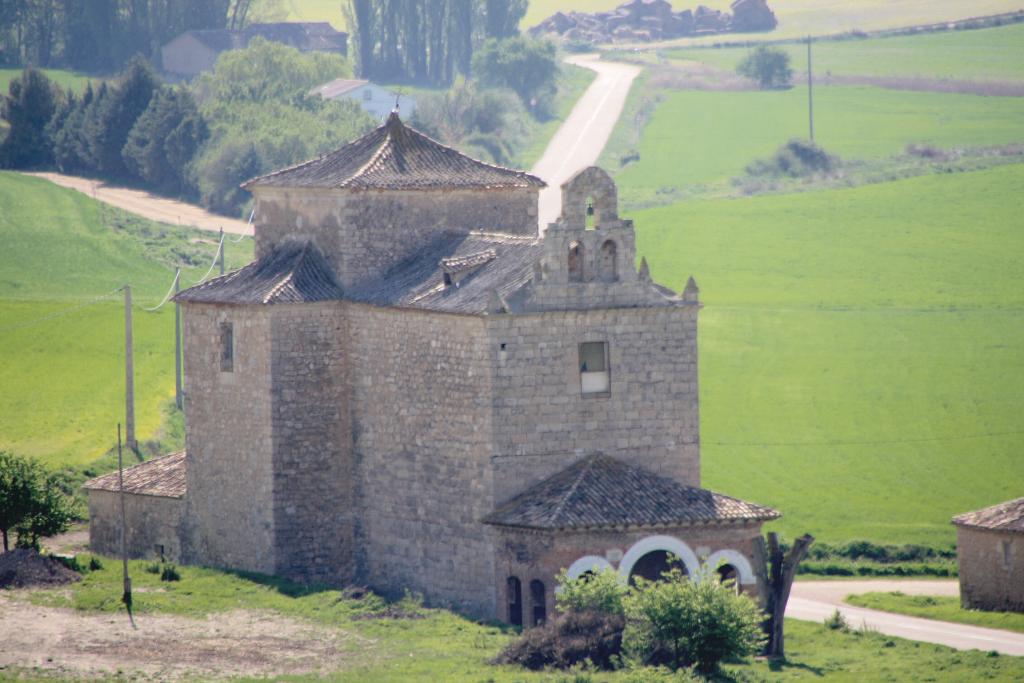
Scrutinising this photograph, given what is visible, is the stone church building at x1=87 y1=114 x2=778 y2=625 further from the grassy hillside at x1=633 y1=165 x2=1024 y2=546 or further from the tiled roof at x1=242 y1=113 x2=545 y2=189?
the grassy hillside at x1=633 y1=165 x2=1024 y2=546

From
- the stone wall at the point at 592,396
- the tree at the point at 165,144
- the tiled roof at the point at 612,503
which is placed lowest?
the tiled roof at the point at 612,503

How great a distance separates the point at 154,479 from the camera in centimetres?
5697

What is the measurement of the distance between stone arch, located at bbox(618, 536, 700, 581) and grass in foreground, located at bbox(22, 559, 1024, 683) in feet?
8.55

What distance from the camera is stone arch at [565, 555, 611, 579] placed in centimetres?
4619

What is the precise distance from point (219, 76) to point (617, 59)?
3819cm

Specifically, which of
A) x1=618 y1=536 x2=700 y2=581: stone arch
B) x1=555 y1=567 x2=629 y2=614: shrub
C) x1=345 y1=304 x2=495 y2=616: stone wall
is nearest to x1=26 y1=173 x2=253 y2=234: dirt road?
x1=345 y1=304 x2=495 y2=616: stone wall

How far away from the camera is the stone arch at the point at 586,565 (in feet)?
152

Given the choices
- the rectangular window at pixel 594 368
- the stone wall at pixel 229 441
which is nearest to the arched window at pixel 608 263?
the rectangular window at pixel 594 368

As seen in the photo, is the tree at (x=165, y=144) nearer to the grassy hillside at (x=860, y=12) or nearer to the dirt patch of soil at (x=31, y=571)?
the grassy hillside at (x=860, y=12)

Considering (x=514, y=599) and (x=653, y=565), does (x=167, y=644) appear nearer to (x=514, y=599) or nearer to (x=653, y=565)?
(x=514, y=599)

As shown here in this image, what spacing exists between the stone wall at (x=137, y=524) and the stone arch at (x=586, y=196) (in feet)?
43.9

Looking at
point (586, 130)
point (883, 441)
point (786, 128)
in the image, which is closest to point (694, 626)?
point (883, 441)

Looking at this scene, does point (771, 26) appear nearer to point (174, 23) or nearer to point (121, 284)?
point (174, 23)

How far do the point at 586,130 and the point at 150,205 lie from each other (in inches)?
1224
